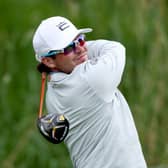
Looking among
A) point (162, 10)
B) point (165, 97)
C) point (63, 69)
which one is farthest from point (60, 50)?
point (162, 10)

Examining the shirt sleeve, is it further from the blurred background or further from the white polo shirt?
the blurred background

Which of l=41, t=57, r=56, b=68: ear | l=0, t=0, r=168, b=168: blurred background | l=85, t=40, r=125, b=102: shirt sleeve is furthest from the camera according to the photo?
l=0, t=0, r=168, b=168: blurred background

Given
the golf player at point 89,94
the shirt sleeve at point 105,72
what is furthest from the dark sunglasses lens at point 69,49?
the shirt sleeve at point 105,72

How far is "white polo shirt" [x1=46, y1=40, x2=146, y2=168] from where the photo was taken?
5176 millimetres

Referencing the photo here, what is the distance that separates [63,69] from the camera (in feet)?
17.3

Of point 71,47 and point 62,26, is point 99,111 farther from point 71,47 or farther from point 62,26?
point 62,26

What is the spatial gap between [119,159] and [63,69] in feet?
1.66

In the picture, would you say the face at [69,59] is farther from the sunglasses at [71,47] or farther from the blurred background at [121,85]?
the blurred background at [121,85]

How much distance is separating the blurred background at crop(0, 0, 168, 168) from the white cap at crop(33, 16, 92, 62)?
7.11 feet

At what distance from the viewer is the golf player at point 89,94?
519 cm

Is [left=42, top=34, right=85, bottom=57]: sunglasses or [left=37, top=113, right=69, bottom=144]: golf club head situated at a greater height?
[left=42, top=34, right=85, bottom=57]: sunglasses

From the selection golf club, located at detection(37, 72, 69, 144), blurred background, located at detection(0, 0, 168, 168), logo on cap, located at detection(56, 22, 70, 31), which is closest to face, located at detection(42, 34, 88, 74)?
logo on cap, located at detection(56, 22, 70, 31)

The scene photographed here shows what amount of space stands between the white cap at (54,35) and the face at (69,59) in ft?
0.15

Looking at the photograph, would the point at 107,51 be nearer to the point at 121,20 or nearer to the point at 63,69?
the point at 63,69
